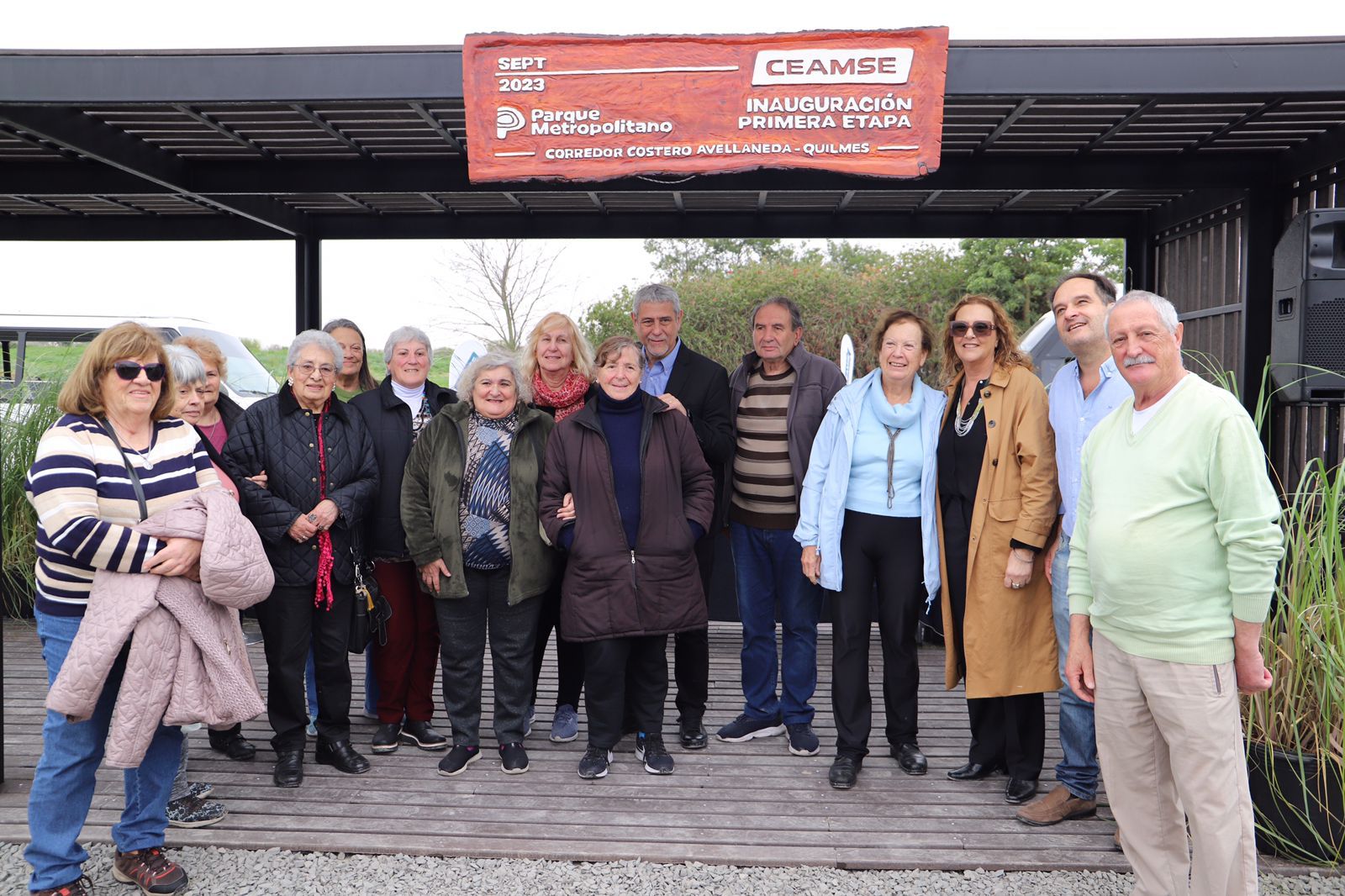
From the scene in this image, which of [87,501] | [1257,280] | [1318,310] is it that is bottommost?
[87,501]

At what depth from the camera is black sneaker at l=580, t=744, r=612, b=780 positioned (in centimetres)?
397

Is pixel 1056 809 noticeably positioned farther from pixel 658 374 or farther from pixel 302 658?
pixel 302 658

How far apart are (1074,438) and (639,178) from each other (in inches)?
117

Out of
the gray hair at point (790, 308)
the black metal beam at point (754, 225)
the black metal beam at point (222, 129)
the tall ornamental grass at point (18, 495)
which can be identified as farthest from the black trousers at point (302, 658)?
the black metal beam at point (754, 225)

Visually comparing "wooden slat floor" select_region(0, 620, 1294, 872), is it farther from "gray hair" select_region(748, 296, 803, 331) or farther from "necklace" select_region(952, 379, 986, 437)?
"gray hair" select_region(748, 296, 803, 331)

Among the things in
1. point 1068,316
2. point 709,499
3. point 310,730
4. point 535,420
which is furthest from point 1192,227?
point 310,730

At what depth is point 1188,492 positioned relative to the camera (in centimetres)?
255

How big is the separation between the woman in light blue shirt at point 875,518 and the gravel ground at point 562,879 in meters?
0.77

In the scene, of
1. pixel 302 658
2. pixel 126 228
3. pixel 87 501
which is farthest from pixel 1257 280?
pixel 126 228

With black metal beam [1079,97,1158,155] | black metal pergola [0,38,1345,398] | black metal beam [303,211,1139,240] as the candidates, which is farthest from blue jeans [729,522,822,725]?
black metal beam [303,211,1139,240]

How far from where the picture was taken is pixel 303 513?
3812 mm

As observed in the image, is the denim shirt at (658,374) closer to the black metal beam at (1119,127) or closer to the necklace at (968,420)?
the necklace at (968,420)

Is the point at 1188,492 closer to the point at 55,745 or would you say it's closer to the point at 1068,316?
the point at 1068,316

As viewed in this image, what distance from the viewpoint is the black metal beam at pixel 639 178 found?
17.9ft
